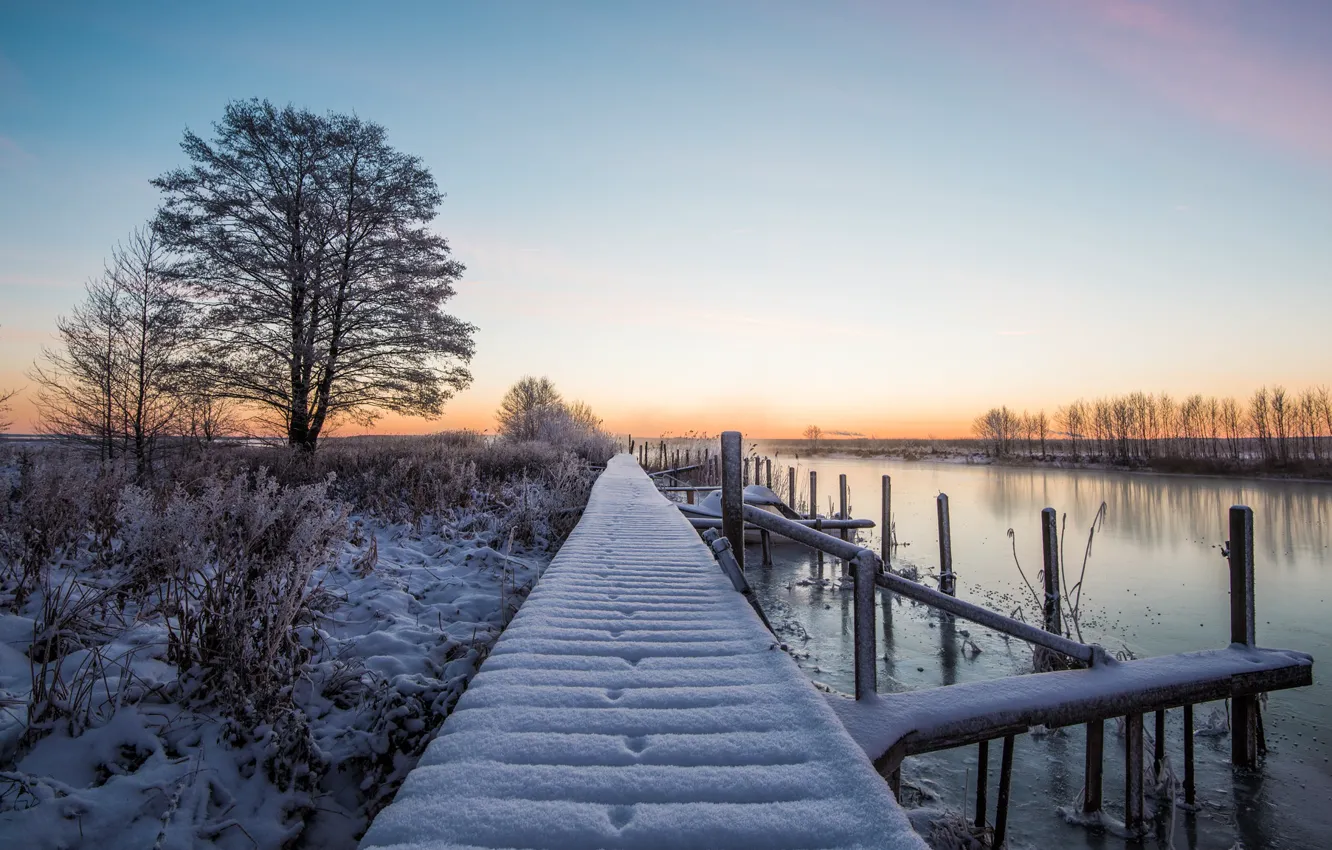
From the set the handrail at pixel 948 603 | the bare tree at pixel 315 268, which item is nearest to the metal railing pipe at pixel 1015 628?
the handrail at pixel 948 603

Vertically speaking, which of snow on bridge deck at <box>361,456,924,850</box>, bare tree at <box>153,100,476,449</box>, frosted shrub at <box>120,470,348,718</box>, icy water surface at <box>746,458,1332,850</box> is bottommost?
icy water surface at <box>746,458,1332,850</box>

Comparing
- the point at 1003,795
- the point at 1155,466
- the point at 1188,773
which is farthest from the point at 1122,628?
the point at 1155,466

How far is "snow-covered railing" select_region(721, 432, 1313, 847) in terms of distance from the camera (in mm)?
2963

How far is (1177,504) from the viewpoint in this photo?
81.0 feet

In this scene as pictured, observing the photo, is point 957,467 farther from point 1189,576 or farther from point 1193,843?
point 1193,843

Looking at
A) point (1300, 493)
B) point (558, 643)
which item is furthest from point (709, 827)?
point (1300, 493)

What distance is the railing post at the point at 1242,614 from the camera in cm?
461

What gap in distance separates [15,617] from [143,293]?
45.8 ft

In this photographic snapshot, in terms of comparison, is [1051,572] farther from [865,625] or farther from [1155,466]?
[1155,466]

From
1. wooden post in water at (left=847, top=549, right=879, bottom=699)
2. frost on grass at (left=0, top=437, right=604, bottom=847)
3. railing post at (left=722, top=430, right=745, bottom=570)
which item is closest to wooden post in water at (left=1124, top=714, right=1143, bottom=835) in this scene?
wooden post in water at (left=847, top=549, right=879, bottom=699)

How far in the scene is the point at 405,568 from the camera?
567 centimetres

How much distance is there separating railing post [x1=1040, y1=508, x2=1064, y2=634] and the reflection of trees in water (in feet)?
40.3

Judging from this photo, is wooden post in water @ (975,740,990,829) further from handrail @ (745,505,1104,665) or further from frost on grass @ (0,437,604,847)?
frost on grass @ (0,437,604,847)

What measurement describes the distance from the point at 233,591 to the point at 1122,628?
40.3 ft
